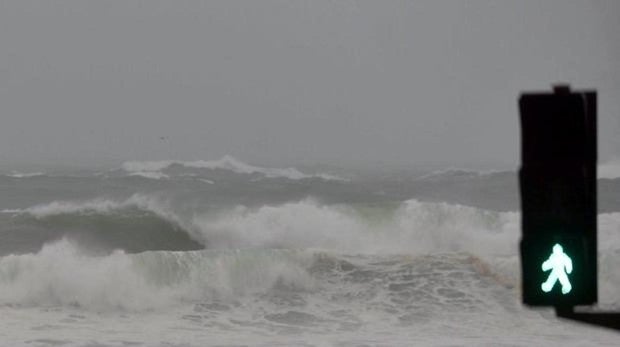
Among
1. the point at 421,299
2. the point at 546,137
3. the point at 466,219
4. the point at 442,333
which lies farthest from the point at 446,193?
the point at 546,137

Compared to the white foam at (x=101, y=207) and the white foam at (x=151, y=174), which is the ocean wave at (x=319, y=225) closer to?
the white foam at (x=101, y=207)

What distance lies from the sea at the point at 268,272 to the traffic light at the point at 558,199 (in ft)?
19.6

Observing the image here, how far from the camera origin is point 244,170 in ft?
111

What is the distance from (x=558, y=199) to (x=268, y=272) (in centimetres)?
1455

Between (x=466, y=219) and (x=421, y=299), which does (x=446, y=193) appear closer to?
(x=466, y=219)

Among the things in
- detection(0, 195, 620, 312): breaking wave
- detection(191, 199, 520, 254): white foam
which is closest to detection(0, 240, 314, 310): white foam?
detection(0, 195, 620, 312): breaking wave

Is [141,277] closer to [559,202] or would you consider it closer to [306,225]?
[306,225]

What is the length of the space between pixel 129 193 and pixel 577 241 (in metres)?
24.5

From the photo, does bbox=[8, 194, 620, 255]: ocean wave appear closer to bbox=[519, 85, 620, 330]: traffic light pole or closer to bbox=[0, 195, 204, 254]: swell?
bbox=[0, 195, 204, 254]: swell

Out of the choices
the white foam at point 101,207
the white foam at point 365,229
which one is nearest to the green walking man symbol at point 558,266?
the white foam at point 365,229

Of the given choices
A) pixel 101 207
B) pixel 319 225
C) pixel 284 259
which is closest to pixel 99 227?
pixel 101 207

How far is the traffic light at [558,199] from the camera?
58.8 inches

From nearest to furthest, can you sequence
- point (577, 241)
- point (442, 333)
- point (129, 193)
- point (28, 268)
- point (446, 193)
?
point (577, 241) < point (442, 333) < point (28, 268) < point (129, 193) < point (446, 193)

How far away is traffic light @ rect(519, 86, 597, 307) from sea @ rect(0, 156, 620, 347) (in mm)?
5981
